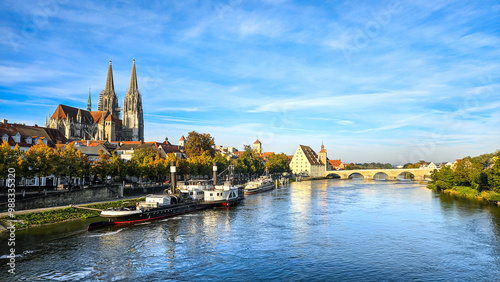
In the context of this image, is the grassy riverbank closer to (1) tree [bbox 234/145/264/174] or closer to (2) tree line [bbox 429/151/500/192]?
(2) tree line [bbox 429/151/500/192]

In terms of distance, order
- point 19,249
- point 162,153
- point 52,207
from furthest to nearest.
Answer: point 162,153, point 52,207, point 19,249

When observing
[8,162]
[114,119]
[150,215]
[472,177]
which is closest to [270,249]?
[150,215]

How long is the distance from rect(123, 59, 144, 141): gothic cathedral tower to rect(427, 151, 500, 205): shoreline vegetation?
14501cm

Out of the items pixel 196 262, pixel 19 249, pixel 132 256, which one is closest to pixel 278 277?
pixel 196 262

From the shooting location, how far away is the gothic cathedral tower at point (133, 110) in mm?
195125

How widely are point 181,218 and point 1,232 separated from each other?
21.5 metres

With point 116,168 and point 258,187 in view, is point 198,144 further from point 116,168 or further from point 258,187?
point 116,168

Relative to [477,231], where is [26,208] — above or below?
above

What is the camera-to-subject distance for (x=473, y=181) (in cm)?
8369

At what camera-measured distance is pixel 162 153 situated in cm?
11150

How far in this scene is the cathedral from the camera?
531 ft

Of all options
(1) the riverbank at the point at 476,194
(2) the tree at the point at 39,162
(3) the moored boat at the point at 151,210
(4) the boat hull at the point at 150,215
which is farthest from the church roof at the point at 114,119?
(1) the riverbank at the point at 476,194

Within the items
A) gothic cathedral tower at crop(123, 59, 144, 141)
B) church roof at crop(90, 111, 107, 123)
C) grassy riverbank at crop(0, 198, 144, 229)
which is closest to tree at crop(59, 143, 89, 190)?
grassy riverbank at crop(0, 198, 144, 229)

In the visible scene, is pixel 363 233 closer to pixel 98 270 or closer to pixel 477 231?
pixel 477 231
